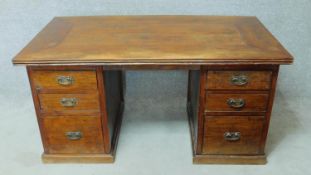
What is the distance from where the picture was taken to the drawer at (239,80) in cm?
142

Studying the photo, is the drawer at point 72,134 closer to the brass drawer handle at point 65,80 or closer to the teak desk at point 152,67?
the teak desk at point 152,67

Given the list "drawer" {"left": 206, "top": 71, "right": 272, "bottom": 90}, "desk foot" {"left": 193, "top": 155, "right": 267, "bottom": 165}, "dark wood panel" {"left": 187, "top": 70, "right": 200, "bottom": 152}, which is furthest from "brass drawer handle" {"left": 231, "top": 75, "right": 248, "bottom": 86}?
"desk foot" {"left": 193, "top": 155, "right": 267, "bottom": 165}

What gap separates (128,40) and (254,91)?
0.65 m

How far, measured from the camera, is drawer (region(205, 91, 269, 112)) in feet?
4.86

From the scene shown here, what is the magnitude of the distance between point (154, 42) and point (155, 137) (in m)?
0.63

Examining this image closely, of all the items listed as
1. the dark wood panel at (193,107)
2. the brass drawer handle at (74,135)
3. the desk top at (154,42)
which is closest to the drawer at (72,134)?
the brass drawer handle at (74,135)

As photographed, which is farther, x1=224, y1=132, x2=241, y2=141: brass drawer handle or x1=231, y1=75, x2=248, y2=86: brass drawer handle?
x1=224, y1=132, x2=241, y2=141: brass drawer handle

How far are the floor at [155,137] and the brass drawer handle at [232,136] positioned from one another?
16 cm

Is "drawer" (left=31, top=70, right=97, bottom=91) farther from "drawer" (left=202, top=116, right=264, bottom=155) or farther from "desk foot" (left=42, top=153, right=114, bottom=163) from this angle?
"drawer" (left=202, top=116, right=264, bottom=155)

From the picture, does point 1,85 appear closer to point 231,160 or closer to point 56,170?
point 56,170

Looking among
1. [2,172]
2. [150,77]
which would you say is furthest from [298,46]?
[2,172]

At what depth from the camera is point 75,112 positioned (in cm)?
154

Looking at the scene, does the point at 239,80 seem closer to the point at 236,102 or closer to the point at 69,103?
the point at 236,102

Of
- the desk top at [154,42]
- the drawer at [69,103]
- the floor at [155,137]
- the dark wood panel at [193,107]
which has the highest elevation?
the desk top at [154,42]
